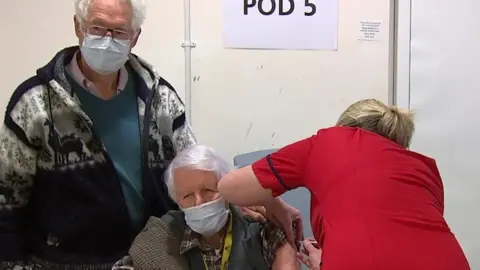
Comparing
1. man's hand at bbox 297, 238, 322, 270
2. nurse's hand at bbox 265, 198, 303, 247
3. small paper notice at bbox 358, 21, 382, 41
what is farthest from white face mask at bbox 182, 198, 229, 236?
small paper notice at bbox 358, 21, 382, 41

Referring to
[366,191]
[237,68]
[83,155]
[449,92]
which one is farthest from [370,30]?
[83,155]

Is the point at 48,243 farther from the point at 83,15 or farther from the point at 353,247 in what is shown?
A: the point at 353,247

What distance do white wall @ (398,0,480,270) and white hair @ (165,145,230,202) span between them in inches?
46.5

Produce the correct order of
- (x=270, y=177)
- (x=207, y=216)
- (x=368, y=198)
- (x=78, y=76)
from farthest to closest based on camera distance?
(x=78, y=76), (x=207, y=216), (x=270, y=177), (x=368, y=198)

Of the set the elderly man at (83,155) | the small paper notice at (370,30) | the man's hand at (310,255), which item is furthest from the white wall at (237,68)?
the man's hand at (310,255)

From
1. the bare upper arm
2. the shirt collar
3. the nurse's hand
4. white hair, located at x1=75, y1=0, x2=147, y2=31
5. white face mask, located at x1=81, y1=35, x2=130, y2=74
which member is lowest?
the bare upper arm

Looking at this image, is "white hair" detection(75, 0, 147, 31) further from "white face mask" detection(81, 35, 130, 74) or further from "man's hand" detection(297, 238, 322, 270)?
"man's hand" detection(297, 238, 322, 270)

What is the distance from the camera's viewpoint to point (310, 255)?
64.2 inches

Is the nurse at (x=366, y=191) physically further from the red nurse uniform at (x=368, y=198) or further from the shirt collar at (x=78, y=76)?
the shirt collar at (x=78, y=76)

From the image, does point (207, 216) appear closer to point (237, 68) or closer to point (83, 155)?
point (83, 155)

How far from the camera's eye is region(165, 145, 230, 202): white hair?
167cm

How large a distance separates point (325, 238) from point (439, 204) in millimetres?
330

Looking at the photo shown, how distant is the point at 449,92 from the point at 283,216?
1311 millimetres

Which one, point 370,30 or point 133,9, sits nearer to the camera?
point 133,9
